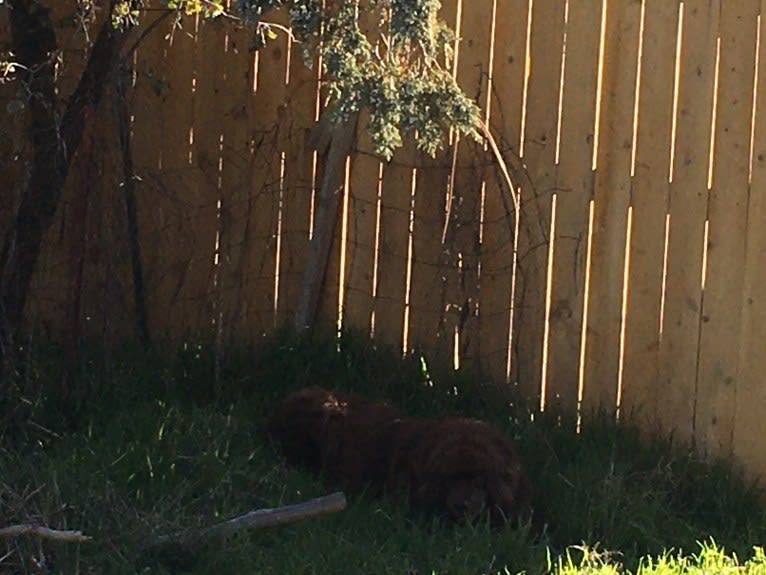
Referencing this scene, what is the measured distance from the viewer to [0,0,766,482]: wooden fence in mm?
6043

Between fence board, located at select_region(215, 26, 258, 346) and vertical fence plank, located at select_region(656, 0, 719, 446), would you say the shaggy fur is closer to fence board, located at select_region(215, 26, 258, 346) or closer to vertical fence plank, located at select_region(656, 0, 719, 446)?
vertical fence plank, located at select_region(656, 0, 719, 446)

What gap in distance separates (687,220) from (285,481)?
2050mm

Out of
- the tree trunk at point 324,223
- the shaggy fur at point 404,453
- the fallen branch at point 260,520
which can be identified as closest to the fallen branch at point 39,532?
the fallen branch at point 260,520

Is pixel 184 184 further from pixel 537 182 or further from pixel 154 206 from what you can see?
pixel 537 182

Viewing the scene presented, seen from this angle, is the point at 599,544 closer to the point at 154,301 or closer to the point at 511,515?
the point at 511,515

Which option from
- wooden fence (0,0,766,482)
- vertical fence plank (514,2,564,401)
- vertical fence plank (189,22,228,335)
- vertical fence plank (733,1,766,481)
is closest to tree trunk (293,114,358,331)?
wooden fence (0,0,766,482)

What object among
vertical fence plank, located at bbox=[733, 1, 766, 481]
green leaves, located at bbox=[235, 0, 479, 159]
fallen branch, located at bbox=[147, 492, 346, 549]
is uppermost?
green leaves, located at bbox=[235, 0, 479, 159]

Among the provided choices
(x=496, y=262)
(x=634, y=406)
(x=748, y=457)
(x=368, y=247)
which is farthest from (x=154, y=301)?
(x=748, y=457)

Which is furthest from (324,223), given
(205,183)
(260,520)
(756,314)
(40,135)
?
(260,520)

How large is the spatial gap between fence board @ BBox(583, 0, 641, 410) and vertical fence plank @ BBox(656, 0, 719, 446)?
23cm

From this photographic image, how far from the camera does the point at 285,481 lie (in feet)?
18.4

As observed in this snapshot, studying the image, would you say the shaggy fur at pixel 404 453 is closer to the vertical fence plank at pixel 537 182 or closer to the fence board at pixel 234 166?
the vertical fence plank at pixel 537 182

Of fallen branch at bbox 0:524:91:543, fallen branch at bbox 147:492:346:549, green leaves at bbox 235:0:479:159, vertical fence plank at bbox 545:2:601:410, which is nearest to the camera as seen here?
fallen branch at bbox 0:524:91:543

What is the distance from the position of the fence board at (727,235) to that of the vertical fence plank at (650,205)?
22cm
